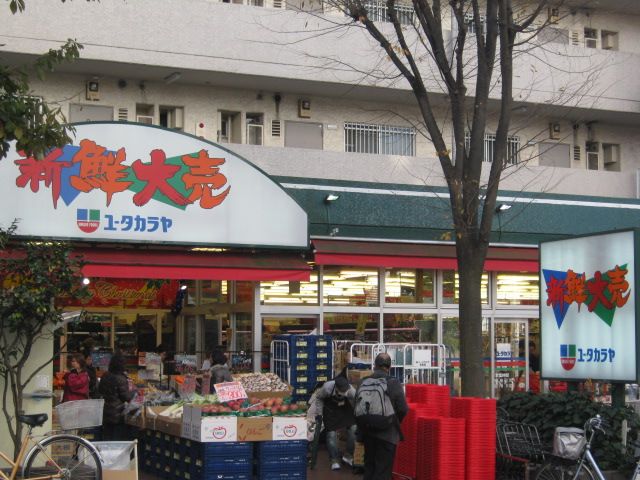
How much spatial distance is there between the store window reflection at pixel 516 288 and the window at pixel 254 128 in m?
6.27

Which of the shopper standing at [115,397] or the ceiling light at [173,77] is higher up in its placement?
the ceiling light at [173,77]

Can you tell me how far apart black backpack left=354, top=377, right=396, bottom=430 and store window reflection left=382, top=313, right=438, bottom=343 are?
9.36 metres

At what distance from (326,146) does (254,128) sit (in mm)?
1714

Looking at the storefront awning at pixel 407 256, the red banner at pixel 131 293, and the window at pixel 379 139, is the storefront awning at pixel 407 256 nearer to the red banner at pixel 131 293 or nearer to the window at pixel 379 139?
the window at pixel 379 139

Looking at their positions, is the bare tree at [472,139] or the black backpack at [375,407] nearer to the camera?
the black backpack at [375,407]

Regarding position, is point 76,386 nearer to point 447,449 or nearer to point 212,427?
point 212,427

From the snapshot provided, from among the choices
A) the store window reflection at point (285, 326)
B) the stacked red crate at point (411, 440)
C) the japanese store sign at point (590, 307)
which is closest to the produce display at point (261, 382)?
the store window reflection at point (285, 326)

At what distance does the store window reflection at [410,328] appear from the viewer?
2236 cm

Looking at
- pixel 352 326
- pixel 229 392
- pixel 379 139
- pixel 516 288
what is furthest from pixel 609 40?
pixel 229 392

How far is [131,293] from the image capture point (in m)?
23.2

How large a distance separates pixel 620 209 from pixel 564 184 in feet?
5.62

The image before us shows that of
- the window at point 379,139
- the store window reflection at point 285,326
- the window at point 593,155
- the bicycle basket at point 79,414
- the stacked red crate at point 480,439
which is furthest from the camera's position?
the window at point 593,155

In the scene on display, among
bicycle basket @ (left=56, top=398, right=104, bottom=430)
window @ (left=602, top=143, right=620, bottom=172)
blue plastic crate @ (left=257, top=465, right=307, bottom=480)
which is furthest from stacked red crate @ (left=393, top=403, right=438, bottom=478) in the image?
window @ (left=602, top=143, right=620, bottom=172)

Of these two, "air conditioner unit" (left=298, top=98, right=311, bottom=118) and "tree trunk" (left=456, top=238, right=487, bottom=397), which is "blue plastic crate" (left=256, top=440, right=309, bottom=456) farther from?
"air conditioner unit" (left=298, top=98, right=311, bottom=118)
